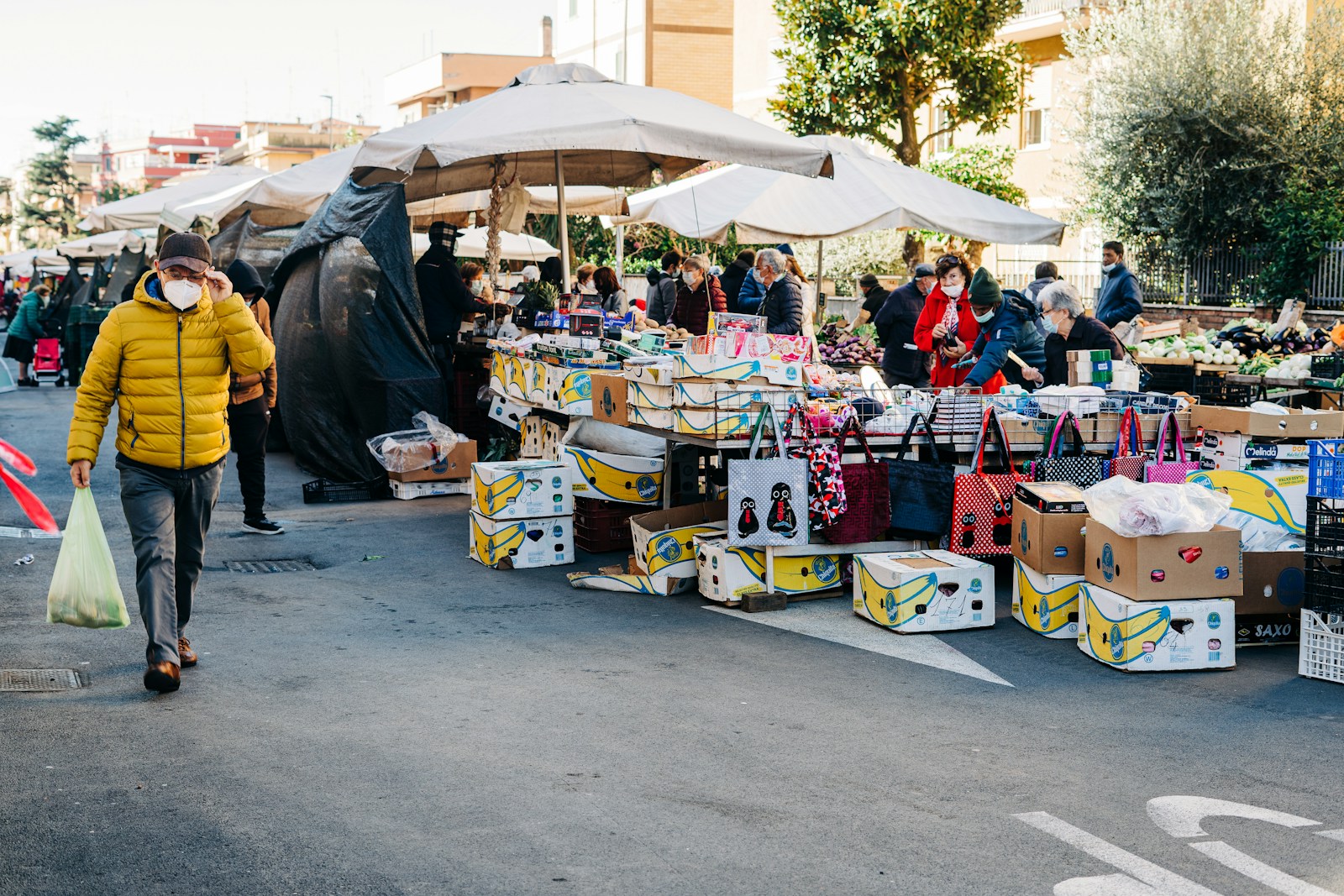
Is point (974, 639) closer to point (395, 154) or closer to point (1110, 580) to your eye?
point (1110, 580)

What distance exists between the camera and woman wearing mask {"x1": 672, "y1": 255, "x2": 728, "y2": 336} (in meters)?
14.2

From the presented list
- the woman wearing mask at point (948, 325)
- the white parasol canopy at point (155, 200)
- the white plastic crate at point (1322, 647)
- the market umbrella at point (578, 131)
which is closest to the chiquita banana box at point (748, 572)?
the woman wearing mask at point (948, 325)

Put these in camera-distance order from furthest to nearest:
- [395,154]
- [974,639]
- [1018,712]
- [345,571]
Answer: [395,154]
[345,571]
[974,639]
[1018,712]

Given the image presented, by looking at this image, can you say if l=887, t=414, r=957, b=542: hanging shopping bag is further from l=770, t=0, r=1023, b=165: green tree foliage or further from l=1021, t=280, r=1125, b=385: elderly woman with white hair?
l=770, t=0, r=1023, b=165: green tree foliage

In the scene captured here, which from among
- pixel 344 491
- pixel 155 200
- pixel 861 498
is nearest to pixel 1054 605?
pixel 861 498

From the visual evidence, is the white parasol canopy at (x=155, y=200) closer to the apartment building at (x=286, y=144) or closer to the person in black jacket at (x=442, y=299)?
the person in black jacket at (x=442, y=299)

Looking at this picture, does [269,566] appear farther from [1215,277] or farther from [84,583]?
[1215,277]

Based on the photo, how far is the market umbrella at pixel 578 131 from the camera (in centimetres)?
1048

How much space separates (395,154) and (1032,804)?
7.82 meters

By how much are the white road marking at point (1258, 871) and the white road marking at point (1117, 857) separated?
0.20 meters

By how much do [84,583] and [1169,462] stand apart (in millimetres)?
5983

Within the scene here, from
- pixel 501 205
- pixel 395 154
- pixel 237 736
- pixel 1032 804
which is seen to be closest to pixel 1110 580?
pixel 1032 804

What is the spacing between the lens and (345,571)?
8883 mm

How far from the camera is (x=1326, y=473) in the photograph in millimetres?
6234
